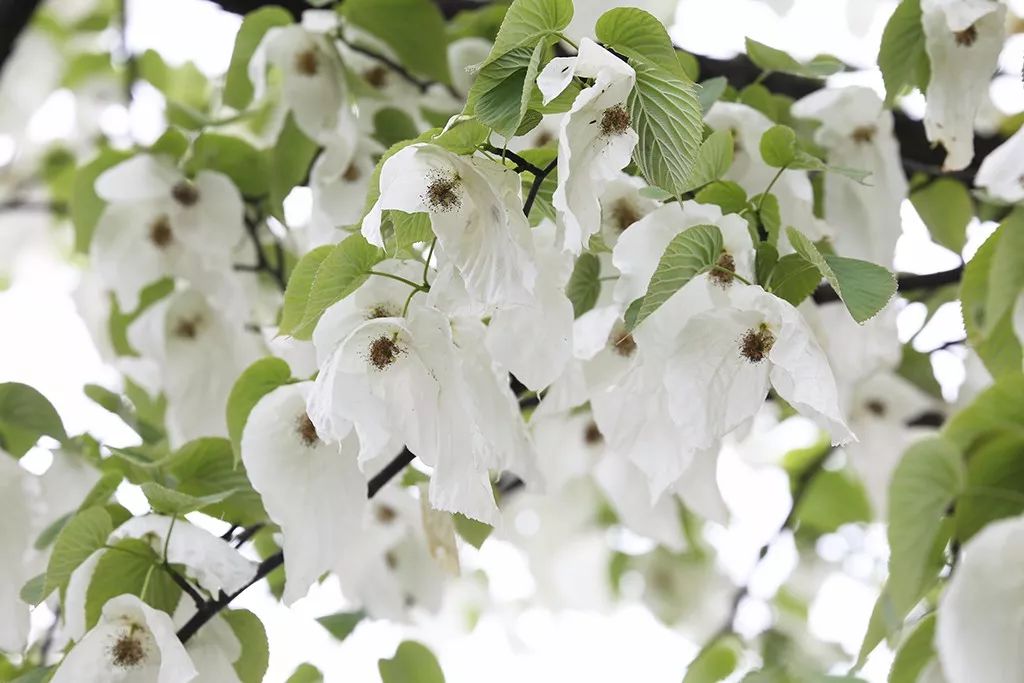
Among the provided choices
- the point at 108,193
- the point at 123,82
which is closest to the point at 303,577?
the point at 108,193

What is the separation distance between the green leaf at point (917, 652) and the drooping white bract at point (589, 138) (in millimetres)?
288

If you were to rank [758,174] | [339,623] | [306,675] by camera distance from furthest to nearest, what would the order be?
[339,623] < [306,675] < [758,174]

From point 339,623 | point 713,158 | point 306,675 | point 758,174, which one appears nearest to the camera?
point 713,158

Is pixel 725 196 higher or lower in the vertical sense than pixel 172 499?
higher

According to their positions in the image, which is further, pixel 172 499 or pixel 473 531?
pixel 473 531

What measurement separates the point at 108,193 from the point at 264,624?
395mm

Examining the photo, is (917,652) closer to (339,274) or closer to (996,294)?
(996,294)

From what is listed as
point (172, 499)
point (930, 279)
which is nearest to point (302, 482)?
point (172, 499)

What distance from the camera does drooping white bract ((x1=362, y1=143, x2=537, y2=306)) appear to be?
1.61 feet

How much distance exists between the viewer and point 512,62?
487mm

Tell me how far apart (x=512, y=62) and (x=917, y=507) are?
0.29 metres

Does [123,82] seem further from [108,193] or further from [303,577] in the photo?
[303,577]

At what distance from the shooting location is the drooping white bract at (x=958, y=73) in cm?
70

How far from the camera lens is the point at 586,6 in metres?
0.68
